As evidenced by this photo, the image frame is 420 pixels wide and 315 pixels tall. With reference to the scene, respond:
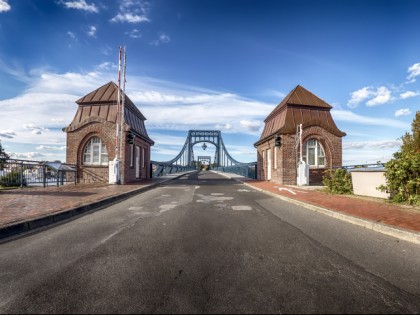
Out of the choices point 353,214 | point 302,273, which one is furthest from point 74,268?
point 353,214

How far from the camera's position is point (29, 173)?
1288 centimetres

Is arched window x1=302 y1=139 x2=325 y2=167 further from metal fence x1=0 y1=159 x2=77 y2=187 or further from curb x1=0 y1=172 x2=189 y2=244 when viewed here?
metal fence x1=0 y1=159 x2=77 y2=187

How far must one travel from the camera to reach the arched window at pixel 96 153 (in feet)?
58.5

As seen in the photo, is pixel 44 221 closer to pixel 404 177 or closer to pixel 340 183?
pixel 404 177

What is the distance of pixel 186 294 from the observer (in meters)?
2.61

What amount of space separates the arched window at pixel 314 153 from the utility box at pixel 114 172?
1266 cm

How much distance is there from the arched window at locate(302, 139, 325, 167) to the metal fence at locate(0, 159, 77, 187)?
15914mm

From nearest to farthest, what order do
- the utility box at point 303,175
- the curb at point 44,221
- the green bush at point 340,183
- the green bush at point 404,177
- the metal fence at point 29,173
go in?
1. the curb at point 44,221
2. the green bush at point 404,177
3. the green bush at point 340,183
4. the metal fence at point 29,173
5. the utility box at point 303,175

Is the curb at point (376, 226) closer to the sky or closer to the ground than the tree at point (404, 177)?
closer to the ground

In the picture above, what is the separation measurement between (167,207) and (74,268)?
4.86 meters

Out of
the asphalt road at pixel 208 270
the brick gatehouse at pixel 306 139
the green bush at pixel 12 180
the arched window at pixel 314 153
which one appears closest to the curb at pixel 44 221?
the asphalt road at pixel 208 270

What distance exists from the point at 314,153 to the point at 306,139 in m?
1.26

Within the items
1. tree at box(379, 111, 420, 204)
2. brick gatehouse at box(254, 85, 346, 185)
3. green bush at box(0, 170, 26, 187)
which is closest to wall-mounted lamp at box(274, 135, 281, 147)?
brick gatehouse at box(254, 85, 346, 185)

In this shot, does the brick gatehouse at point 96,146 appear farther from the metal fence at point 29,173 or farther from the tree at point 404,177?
the tree at point 404,177
